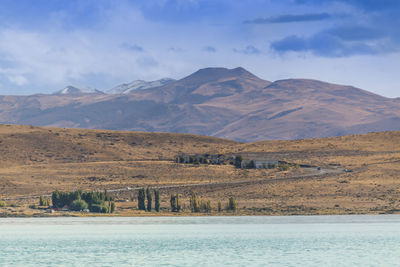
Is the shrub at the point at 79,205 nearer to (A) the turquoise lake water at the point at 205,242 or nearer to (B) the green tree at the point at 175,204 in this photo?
(A) the turquoise lake water at the point at 205,242

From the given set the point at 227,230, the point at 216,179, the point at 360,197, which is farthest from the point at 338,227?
the point at 216,179

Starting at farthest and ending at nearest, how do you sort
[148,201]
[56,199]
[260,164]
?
[260,164], [56,199], [148,201]

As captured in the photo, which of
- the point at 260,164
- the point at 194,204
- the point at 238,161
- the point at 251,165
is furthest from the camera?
the point at 238,161

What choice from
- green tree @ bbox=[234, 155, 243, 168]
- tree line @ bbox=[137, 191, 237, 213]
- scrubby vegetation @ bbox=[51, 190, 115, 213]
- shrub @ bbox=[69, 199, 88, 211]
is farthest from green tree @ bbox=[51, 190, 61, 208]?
green tree @ bbox=[234, 155, 243, 168]

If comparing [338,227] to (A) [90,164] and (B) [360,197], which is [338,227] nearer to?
(B) [360,197]

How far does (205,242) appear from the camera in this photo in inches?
3059

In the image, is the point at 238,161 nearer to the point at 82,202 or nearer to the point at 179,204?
the point at 179,204

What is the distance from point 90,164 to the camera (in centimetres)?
19725

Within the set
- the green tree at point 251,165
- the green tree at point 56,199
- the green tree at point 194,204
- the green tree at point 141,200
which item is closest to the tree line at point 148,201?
the green tree at point 141,200

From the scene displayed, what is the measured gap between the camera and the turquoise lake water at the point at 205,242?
61281 millimetres

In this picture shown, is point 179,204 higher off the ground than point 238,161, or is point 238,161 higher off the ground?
point 238,161

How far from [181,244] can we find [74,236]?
712 inches

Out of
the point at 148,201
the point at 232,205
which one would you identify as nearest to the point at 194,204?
the point at 232,205

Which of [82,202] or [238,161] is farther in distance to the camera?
[238,161]
